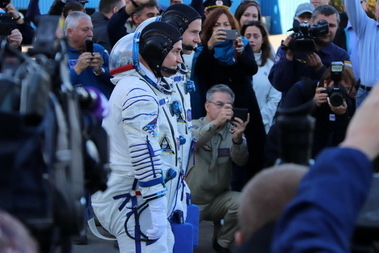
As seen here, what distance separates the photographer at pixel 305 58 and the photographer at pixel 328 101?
313 mm

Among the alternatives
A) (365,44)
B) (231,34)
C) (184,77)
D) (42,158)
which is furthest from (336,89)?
(42,158)

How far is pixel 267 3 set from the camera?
1955cm

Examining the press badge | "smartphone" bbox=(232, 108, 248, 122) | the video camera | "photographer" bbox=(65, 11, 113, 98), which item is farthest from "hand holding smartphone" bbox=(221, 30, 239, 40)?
the video camera

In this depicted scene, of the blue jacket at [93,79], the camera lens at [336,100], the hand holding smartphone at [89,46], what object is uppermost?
the hand holding smartphone at [89,46]

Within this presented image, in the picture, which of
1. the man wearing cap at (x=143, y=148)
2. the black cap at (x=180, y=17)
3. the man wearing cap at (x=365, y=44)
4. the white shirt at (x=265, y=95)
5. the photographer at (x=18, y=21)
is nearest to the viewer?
the man wearing cap at (x=143, y=148)

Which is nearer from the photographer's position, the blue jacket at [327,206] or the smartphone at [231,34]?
the blue jacket at [327,206]

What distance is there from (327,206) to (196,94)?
6021mm

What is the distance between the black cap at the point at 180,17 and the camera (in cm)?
671

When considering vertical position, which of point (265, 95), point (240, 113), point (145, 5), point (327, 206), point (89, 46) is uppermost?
point (327, 206)

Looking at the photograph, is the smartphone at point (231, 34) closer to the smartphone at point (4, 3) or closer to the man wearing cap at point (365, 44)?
the man wearing cap at point (365, 44)

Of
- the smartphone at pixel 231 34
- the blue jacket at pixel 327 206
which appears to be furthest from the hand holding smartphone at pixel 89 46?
the blue jacket at pixel 327 206

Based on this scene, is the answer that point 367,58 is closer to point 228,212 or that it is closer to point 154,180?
point 228,212

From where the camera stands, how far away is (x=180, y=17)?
6766 millimetres

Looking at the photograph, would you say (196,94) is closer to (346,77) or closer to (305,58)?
(305,58)
